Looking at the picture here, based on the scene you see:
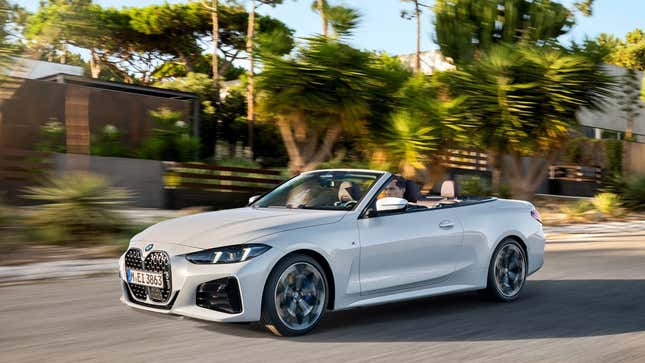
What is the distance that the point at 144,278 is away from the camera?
662 cm

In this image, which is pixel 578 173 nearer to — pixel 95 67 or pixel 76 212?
pixel 95 67

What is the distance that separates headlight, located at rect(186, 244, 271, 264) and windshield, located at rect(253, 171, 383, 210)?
4.01ft

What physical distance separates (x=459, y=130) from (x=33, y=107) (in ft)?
40.1

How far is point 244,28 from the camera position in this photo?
4494 centimetres

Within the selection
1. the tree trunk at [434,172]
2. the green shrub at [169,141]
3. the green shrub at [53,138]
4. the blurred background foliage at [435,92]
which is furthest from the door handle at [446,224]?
the green shrub at [169,141]

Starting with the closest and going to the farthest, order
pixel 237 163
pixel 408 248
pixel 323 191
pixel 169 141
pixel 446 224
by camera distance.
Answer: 1. pixel 408 248
2. pixel 323 191
3. pixel 446 224
4. pixel 237 163
5. pixel 169 141

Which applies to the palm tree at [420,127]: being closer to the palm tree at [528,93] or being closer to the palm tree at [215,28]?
the palm tree at [528,93]

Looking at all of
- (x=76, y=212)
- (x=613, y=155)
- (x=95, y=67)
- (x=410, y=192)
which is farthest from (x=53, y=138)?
(x=95, y=67)

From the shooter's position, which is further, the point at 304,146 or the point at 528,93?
the point at 304,146

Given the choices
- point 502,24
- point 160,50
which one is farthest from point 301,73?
point 160,50

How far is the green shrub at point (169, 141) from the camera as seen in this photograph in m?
25.5

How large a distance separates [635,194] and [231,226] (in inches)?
933

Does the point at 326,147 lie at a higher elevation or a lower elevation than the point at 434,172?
higher

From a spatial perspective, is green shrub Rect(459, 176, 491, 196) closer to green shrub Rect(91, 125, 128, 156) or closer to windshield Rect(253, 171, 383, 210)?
green shrub Rect(91, 125, 128, 156)
